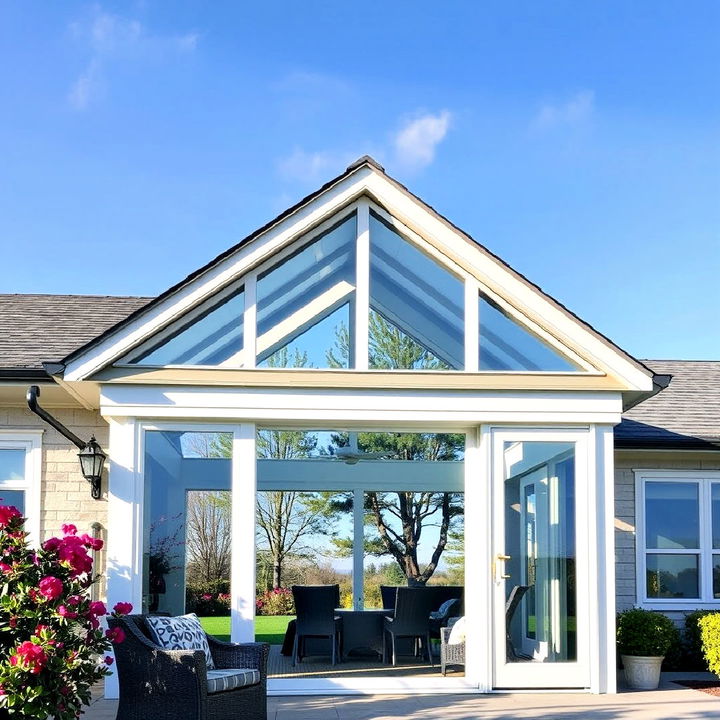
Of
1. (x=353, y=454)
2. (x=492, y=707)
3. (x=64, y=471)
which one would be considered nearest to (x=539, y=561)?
(x=492, y=707)

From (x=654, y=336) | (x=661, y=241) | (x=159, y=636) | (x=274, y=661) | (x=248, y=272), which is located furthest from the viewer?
(x=654, y=336)

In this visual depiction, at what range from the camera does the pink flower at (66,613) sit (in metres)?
7.18

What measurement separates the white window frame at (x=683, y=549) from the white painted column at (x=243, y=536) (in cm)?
533

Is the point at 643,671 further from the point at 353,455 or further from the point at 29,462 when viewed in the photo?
the point at 29,462

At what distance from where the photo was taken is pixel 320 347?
392 inches

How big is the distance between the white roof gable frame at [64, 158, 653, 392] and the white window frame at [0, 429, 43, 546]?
2.53m

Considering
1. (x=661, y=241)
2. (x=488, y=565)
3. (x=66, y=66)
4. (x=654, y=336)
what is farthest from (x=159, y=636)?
(x=654, y=336)

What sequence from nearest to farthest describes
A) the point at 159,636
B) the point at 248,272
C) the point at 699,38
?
the point at 159,636 → the point at 248,272 → the point at 699,38

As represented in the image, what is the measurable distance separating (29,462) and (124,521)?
237 centimetres

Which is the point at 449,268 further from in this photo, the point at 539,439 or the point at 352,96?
the point at 352,96

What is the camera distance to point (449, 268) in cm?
1009

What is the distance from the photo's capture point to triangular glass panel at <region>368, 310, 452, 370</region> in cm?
991

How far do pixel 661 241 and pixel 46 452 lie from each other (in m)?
14.1

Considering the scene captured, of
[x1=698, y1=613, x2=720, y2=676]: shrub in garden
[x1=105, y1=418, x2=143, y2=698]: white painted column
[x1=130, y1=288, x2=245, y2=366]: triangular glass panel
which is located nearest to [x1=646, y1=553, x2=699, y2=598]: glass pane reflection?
[x1=698, y1=613, x2=720, y2=676]: shrub in garden
